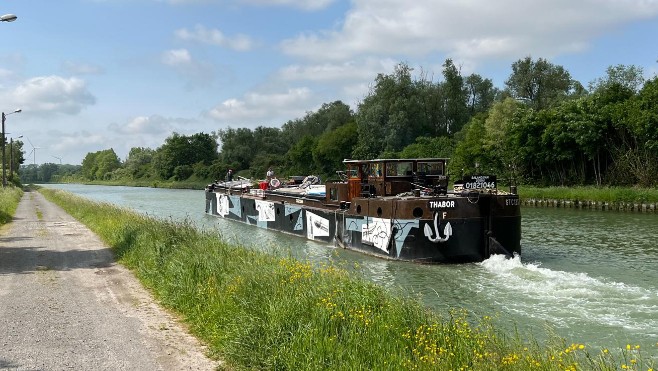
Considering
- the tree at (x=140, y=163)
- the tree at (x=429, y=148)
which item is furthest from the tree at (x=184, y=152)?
the tree at (x=429, y=148)

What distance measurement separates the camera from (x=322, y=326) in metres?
7.23

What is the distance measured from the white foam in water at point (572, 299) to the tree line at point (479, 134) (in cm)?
835

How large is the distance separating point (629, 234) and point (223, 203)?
86.9ft

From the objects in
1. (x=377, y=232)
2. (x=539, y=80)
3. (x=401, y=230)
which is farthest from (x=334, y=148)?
(x=401, y=230)

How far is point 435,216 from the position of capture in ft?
59.0

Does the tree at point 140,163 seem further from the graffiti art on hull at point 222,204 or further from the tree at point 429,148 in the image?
the graffiti art on hull at point 222,204

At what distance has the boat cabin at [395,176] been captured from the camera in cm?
2195

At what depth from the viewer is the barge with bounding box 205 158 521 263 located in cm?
1825

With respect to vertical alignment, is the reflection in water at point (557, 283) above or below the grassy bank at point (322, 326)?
below

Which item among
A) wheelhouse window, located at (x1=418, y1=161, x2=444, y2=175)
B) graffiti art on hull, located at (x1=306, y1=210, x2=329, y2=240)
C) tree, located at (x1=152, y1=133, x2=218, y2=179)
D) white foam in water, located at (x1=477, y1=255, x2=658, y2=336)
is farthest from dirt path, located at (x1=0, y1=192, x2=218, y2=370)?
tree, located at (x1=152, y1=133, x2=218, y2=179)

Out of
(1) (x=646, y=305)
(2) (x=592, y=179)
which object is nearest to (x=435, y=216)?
(1) (x=646, y=305)

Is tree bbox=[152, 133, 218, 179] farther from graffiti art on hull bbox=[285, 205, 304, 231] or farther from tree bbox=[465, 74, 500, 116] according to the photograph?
graffiti art on hull bbox=[285, 205, 304, 231]

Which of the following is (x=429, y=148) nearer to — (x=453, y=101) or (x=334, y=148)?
(x=453, y=101)

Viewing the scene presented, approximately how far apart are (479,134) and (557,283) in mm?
44745
